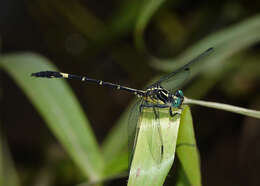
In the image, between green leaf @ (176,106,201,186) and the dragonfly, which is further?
the dragonfly

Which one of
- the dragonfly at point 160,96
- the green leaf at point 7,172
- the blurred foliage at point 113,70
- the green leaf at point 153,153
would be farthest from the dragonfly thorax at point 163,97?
the green leaf at point 7,172

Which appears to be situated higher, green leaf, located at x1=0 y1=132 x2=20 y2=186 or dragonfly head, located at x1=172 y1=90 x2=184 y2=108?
dragonfly head, located at x1=172 y1=90 x2=184 y2=108

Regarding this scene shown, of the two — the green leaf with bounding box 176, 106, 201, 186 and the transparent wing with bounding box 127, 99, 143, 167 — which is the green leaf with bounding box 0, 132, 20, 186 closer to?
the transparent wing with bounding box 127, 99, 143, 167

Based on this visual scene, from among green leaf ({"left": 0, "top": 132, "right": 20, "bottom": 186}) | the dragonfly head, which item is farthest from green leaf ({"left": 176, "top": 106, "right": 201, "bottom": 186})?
green leaf ({"left": 0, "top": 132, "right": 20, "bottom": 186})

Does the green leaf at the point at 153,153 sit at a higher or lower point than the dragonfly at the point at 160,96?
lower

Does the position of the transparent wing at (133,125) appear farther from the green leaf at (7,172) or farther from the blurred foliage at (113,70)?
the green leaf at (7,172)

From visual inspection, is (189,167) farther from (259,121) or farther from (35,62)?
(259,121)

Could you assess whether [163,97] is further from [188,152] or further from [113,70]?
[113,70]

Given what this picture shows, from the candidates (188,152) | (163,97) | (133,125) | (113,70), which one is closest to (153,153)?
(188,152)
